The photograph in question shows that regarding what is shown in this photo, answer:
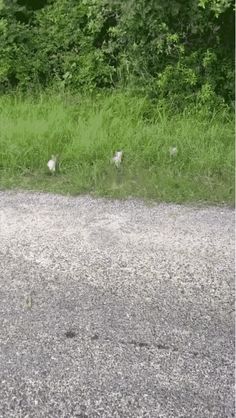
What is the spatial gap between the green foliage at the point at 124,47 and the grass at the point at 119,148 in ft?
1.50

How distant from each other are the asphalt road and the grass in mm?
302

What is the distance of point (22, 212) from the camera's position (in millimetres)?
3955

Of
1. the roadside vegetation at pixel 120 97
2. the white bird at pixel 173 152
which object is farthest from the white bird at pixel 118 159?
the white bird at pixel 173 152

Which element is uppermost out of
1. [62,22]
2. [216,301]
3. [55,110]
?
[62,22]

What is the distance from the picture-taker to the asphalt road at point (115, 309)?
2.25 meters

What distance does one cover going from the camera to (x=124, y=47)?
20.9 ft

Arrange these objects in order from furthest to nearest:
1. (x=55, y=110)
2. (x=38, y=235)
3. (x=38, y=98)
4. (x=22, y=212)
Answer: (x=38, y=98) → (x=55, y=110) → (x=22, y=212) → (x=38, y=235)

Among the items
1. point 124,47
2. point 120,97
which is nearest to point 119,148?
point 120,97

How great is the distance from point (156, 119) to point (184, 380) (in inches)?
152

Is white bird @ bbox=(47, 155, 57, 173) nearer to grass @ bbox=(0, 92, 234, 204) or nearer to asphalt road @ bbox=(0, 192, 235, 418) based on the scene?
grass @ bbox=(0, 92, 234, 204)

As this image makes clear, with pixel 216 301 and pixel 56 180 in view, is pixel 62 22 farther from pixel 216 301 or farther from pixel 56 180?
pixel 216 301

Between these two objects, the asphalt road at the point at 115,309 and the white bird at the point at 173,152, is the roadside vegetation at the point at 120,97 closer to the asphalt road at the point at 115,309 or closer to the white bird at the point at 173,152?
the white bird at the point at 173,152

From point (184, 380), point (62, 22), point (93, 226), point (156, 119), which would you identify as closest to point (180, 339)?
point (184, 380)

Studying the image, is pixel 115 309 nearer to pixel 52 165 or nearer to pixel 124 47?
pixel 52 165
